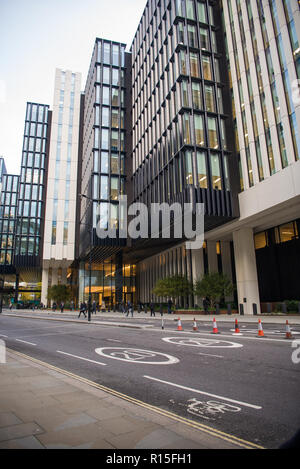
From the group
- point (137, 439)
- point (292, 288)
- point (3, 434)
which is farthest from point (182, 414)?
point (292, 288)

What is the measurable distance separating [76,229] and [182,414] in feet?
206

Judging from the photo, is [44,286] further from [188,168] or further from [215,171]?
[215,171]

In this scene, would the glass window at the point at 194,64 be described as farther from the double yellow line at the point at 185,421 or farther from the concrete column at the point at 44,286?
the concrete column at the point at 44,286

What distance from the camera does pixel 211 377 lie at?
6.14 metres

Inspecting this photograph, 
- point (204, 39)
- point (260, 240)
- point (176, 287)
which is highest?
point (204, 39)

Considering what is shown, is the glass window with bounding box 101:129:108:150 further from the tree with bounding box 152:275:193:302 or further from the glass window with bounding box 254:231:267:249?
the glass window with bounding box 254:231:267:249

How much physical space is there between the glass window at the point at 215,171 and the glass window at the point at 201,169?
32.5 inches

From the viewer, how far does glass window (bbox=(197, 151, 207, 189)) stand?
29233mm

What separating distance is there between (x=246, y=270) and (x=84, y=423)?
2910 centimetres

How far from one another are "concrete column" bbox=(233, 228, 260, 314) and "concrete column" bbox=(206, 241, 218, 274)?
252 inches

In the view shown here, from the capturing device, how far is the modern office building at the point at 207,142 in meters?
25.2

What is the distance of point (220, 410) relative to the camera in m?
4.35

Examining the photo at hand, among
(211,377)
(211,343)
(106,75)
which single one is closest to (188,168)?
(211,343)

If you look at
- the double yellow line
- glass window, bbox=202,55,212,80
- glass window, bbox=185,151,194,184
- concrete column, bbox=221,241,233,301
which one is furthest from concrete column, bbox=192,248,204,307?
the double yellow line
